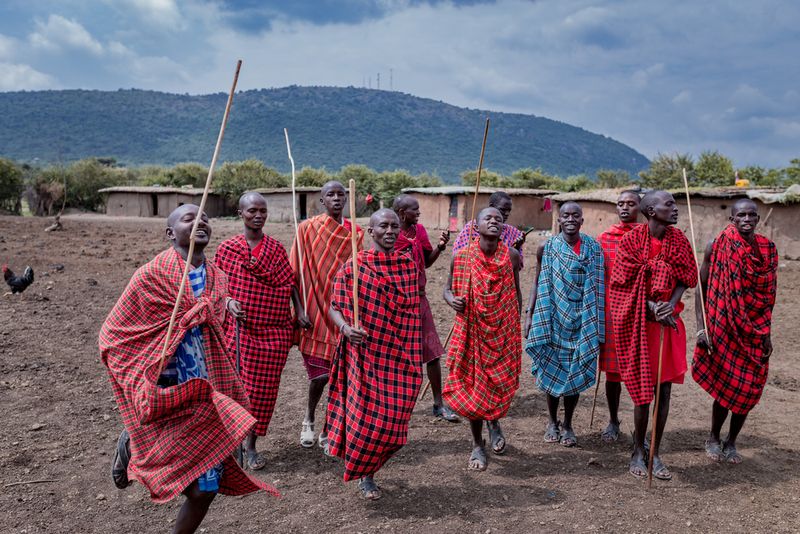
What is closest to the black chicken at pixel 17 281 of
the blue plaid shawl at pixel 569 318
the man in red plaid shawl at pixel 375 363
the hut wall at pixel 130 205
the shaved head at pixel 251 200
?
the shaved head at pixel 251 200

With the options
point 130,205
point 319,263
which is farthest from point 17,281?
point 130,205

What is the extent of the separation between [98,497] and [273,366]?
1389mm

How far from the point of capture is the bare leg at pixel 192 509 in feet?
9.92

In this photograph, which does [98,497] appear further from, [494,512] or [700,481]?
[700,481]

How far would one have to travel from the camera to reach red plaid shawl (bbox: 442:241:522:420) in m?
4.63

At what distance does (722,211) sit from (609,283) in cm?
1491

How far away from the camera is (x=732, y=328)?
475 centimetres

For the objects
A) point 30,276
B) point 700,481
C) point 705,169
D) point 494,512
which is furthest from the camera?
point 705,169

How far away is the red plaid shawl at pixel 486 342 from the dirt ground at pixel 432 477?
1.76 feet

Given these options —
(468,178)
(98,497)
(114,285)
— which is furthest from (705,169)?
(98,497)

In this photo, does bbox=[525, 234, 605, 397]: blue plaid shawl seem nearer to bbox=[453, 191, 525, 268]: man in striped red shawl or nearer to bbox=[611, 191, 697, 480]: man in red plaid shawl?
bbox=[611, 191, 697, 480]: man in red plaid shawl

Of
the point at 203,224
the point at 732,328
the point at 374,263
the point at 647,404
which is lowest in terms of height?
the point at 647,404

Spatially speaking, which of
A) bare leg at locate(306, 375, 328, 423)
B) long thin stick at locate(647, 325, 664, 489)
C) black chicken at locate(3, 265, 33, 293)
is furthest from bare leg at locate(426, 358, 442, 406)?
black chicken at locate(3, 265, 33, 293)

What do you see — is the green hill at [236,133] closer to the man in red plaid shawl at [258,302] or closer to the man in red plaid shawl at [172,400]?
the man in red plaid shawl at [258,302]
